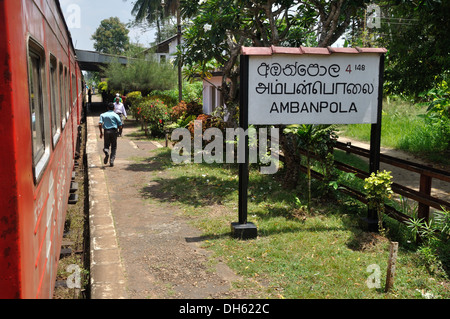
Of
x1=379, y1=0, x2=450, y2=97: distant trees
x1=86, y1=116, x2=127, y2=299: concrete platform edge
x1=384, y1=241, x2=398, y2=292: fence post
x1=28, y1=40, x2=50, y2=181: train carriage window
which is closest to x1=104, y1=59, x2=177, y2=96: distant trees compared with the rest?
x1=379, y1=0, x2=450, y2=97: distant trees

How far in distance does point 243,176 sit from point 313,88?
4.90 ft

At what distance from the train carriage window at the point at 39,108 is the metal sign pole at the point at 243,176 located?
8.44 ft

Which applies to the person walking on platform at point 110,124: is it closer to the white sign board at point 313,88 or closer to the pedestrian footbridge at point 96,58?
the white sign board at point 313,88

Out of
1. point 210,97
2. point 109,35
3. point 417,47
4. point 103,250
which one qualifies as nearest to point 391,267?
point 103,250

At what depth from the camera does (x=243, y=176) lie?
222 inches

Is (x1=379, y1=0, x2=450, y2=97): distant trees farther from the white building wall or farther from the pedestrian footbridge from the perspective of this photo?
the pedestrian footbridge

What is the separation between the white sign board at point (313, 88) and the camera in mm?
5559

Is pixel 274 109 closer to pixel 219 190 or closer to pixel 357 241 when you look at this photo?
pixel 357 241

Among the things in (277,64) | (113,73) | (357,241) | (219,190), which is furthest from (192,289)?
(113,73)

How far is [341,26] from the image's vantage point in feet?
25.8

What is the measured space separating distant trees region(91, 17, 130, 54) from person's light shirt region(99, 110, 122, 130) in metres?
64.1

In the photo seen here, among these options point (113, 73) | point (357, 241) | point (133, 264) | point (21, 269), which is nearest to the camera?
point (21, 269)

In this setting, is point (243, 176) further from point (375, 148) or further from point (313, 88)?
point (375, 148)

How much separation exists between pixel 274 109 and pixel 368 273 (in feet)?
7.55
